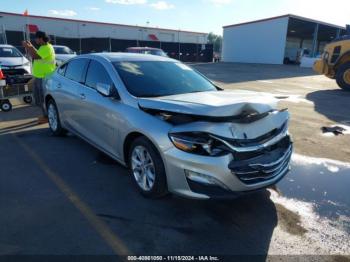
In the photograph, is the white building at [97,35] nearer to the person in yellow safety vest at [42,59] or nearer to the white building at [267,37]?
the white building at [267,37]

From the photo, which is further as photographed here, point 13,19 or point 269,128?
point 13,19

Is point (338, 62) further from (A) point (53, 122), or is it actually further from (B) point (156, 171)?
(B) point (156, 171)

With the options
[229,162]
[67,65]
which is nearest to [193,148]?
[229,162]

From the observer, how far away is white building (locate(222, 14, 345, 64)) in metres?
37.9

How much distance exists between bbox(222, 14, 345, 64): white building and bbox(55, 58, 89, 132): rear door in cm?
3648

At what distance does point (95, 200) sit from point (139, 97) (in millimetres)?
1340

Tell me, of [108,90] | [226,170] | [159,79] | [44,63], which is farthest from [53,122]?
[226,170]

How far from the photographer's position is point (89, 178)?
4.21 metres

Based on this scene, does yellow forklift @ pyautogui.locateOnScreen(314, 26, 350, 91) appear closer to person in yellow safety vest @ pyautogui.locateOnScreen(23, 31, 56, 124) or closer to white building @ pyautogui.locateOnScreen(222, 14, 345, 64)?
person in yellow safety vest @ pyautogui.locateOnScreen(23, 31, 56, 124)

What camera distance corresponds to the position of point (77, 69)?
17.1 ft

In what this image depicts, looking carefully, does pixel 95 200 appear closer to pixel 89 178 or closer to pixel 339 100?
pixel 89 178

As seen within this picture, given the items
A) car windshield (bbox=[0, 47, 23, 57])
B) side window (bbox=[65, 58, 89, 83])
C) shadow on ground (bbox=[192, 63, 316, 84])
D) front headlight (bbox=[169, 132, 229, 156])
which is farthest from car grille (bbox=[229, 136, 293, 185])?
shadow on ground (bbox=[192, 63, 316, 84])

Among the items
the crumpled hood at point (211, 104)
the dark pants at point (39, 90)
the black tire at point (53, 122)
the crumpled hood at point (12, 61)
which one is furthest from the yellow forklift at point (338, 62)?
the crumpled hood at point (12, 61)

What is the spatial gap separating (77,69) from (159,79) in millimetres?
1749
